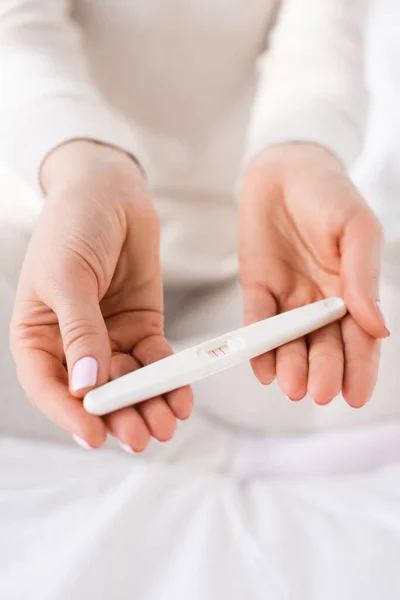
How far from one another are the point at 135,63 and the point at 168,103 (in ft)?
0.19

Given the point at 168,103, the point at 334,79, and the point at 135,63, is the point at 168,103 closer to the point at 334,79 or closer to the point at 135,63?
the point at 135,63

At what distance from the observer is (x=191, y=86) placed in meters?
0.77

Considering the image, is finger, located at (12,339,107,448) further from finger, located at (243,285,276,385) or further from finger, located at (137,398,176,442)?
finger, located at (243,285,276,385)

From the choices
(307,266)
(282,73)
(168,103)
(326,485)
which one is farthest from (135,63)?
(326,485)

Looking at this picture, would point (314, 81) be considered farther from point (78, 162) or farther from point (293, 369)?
point (293, 369)

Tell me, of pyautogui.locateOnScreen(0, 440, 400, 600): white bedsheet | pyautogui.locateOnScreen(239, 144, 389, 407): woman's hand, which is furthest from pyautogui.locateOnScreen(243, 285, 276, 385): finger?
pyautogui.locateOnScreen(0, 440, 400, 600): white bedsheet

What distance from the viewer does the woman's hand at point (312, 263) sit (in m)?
0.44

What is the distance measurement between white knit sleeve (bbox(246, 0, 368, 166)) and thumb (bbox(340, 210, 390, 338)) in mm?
198

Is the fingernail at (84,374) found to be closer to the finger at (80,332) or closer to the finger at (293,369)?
the finger at (80,332)

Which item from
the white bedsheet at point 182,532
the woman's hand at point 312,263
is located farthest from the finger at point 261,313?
the white bedsheet at point 182,532

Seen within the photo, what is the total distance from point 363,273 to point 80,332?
0.67 feet

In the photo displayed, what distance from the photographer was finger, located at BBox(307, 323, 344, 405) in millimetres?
423

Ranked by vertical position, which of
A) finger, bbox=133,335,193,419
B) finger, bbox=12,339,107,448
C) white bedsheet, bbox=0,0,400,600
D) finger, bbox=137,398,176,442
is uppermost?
finger, bbox=12,339,107,448

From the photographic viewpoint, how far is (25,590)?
1.28ft
